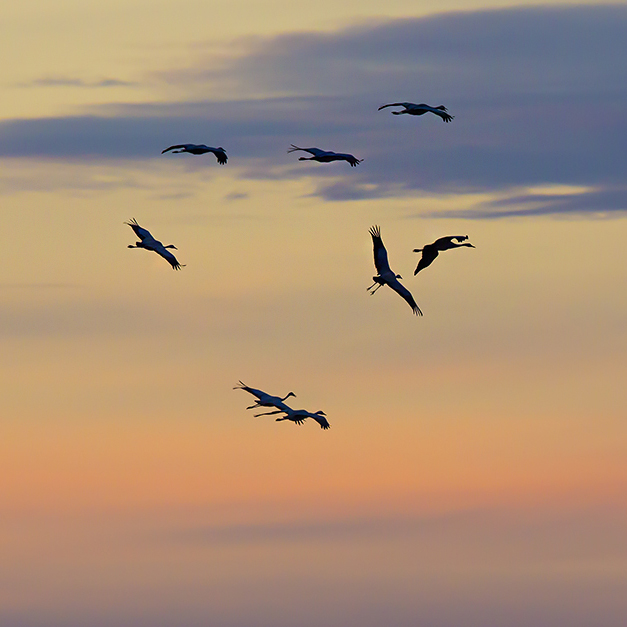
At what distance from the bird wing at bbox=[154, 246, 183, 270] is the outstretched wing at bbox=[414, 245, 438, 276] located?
21.9m

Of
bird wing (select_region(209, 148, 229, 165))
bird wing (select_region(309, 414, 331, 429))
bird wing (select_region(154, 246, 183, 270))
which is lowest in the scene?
bird wing (select_region(309, 414, 331, 429))

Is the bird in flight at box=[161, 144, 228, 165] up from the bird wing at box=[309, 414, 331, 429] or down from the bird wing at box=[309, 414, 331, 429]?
up

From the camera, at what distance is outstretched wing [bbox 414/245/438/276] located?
133875mm

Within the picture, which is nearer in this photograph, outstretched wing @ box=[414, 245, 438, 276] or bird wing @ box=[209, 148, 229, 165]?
bird wing @ box=[209, 148, 229, 165]

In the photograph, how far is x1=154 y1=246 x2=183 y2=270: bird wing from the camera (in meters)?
117

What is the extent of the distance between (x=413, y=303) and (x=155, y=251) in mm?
19179

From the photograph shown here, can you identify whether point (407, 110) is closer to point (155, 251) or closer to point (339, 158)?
point (339, 158)

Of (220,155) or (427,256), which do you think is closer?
(220,155)

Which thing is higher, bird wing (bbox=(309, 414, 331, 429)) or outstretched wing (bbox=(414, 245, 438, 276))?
outstretched wing (bbox=(414, 245, 438, 276))

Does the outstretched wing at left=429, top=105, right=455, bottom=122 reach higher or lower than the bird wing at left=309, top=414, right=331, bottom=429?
higher

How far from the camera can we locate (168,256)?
11906cm

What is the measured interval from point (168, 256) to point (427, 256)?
25.0 m

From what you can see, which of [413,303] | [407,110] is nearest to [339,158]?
[407,110]

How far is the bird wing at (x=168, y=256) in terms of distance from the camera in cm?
11703
